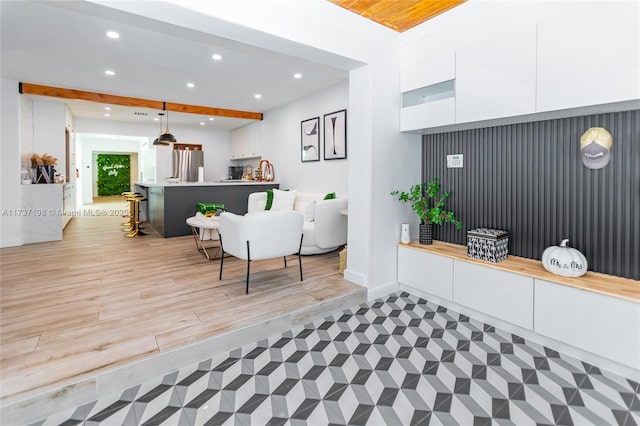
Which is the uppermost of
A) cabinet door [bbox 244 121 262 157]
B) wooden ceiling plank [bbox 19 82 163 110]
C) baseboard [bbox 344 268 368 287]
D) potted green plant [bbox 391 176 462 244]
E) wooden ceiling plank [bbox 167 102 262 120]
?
wooden ceiling plank [bbox 167 102 262 120]

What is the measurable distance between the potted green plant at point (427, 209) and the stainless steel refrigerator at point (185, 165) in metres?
7.10

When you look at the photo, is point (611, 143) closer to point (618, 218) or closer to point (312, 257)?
point (618, 218)

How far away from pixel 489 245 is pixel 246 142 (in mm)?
6916

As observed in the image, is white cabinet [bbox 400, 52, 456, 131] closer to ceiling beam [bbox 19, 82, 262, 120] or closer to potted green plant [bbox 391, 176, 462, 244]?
potted green plant [bbox 391, 176, 462, 244]

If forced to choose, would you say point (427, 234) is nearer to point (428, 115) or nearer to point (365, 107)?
point (428, 115)

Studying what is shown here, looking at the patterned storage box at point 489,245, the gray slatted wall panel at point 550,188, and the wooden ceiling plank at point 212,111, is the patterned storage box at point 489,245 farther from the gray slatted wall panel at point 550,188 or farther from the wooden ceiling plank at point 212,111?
the wooden ceiling plank at point 212,111

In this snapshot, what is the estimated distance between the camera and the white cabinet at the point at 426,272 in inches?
116

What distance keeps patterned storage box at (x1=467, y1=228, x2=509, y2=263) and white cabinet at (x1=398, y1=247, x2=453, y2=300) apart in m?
0.23

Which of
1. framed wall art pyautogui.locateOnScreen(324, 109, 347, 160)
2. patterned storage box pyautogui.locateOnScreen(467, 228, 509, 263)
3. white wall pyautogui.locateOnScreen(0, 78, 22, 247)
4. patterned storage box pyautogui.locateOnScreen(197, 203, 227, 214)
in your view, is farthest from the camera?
patterned storage box pyautogui.locateOnScreen(197, 203, 227, 214)

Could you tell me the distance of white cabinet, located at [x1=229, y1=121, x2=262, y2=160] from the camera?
7895mm

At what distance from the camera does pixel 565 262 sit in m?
2.29

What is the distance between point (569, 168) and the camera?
2.50 meters

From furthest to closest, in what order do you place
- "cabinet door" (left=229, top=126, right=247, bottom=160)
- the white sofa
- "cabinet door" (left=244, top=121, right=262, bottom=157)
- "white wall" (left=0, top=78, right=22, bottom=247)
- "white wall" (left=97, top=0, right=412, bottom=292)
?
"cabinet door" (left=229, top=126, right=247, bottom=160) < "cabinet door" (left=244, top=121, right=262, bottom=157) < "white wall" (left=0, top=78, right=22, bottom=247) < the white sofa < "white wall" (left=97, top=0, right=412, bottom=292)

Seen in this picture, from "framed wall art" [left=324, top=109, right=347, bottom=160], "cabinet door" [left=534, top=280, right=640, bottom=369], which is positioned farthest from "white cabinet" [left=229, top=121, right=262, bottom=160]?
"cabinet door" [left=534, top=280, right=640, bottom=369]
